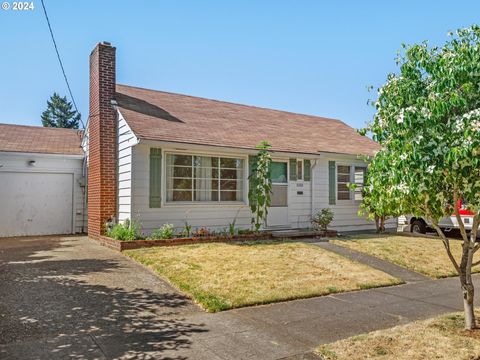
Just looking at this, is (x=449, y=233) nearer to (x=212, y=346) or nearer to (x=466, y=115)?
(x=466, y=115)

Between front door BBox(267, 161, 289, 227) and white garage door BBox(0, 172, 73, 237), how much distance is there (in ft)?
24.5

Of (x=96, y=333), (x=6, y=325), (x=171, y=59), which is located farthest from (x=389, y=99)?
(x=171, y=59)

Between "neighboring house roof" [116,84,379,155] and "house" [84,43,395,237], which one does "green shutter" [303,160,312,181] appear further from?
"neighboring house roof" [116,84,379,155]

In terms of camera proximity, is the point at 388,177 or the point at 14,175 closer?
the point at 388,177

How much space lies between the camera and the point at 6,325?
476 centimetres

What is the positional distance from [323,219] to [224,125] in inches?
190

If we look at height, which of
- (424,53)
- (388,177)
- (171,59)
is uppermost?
(171,59)

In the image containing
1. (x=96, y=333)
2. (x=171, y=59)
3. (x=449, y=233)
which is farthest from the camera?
(x=449, y=233)

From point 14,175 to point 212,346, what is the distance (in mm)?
12031

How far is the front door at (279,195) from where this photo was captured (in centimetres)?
1300

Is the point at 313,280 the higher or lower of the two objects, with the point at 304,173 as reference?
lower

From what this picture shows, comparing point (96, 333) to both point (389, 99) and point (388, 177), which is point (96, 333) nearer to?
point (388, 177)

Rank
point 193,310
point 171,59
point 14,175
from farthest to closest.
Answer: point 14,175 → point 171,59 → point 193,310

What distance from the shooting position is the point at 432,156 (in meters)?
4.25
